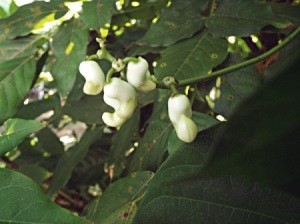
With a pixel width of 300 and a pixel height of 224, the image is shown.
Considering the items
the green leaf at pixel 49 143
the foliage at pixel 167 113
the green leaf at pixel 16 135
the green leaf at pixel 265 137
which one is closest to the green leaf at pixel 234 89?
the foliage at pixel 167 113

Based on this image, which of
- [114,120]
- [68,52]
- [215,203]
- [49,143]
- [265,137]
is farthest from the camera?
[49,143]

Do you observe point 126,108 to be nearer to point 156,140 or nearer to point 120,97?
point 120,97

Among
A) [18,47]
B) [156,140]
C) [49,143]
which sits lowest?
[49,143]

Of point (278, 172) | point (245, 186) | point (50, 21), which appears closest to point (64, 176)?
point (50, 21)

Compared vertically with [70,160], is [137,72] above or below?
above

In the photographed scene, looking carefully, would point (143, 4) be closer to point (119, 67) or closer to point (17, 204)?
point (119, 67)

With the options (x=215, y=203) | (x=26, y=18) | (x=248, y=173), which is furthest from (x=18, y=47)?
(x=248, y=173)

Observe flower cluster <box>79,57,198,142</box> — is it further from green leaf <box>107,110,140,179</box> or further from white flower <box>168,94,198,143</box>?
green leaf <box>107,110,140,179</box>
